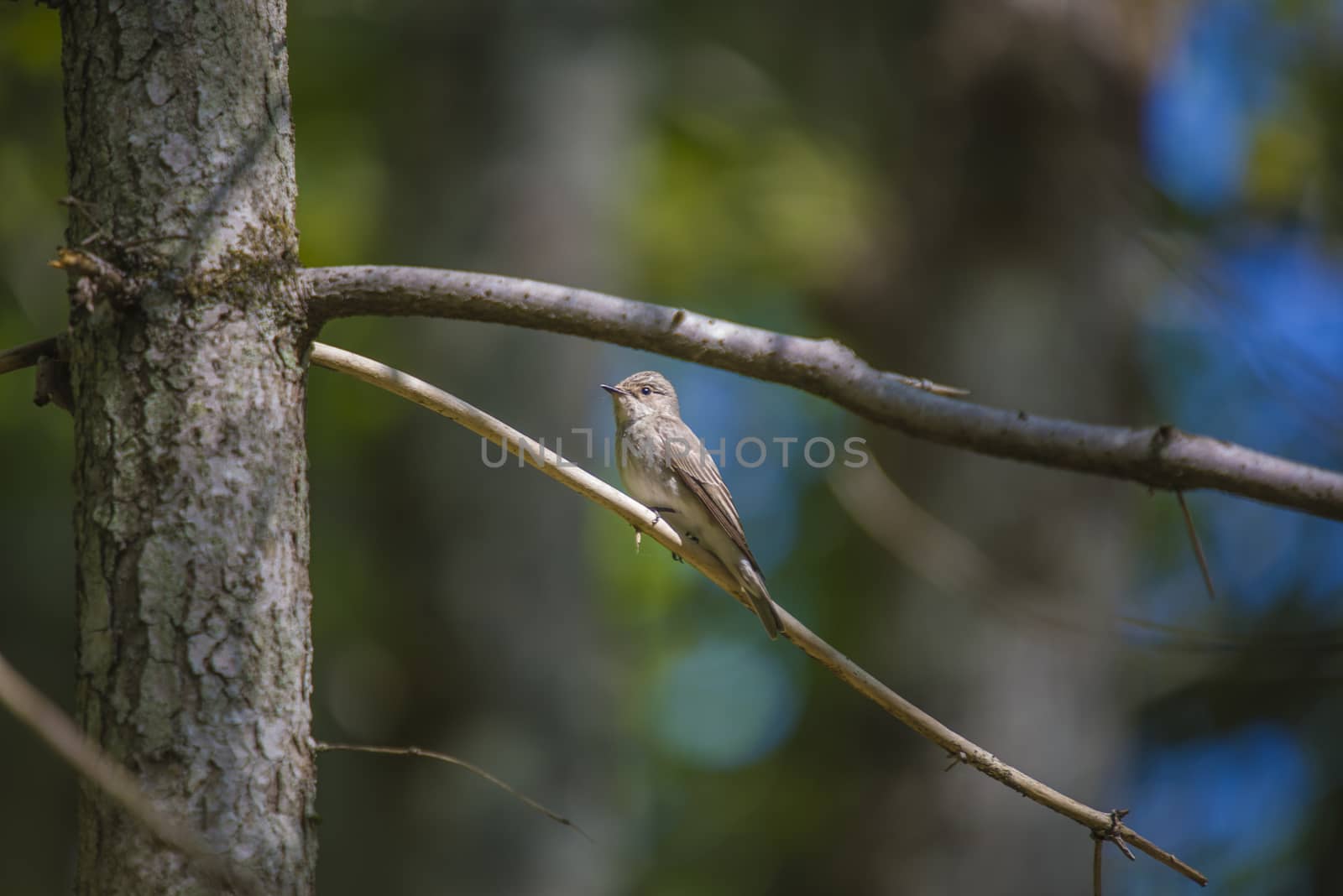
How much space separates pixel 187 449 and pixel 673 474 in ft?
11.0

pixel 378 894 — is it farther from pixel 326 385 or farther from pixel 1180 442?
pixel 1180 442

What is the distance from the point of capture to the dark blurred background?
745 centimetres

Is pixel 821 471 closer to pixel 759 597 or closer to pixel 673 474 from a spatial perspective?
pixel 673 474

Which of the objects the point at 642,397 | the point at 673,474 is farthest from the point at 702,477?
the point at 642,397

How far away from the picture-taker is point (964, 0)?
8492 mm

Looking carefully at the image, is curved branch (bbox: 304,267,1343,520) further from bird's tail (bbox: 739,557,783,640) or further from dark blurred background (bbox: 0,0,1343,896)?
dark blurred background (bbox: 0,0,1343,896)

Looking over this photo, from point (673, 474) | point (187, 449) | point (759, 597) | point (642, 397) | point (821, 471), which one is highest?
point (821, 471)

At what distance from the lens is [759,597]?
10.9ft

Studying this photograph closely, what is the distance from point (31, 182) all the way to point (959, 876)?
8.84m

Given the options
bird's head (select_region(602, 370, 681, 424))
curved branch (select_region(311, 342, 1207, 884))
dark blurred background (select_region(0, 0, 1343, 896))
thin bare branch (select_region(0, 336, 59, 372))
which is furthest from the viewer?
dark blurred background (select_region(0, 0, 1343, 896))

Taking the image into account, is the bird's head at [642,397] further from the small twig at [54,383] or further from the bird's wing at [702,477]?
the small twig at [54,383]

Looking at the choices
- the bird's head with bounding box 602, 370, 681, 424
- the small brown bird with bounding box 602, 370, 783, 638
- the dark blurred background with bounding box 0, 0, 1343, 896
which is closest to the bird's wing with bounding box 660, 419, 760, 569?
the small brown bird with bounding box 602, 370, 783, 638

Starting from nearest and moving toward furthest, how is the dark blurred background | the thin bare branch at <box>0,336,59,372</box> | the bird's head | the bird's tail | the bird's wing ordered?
the thin bare branch at <box>0,336,59,372</box> < the bird's tail < the bird's wing < the bird's head < the dark blurred background

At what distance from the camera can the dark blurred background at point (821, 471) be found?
745 cm
